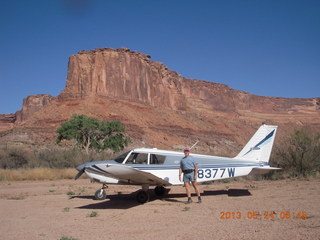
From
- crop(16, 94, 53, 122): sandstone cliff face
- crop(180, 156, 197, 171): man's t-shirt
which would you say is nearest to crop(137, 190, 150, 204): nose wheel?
crop(180, 156, 197, 171): man's t-shirt

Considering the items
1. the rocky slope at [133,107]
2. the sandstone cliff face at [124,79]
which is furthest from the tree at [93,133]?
the sandstone cliff face at [124,79]

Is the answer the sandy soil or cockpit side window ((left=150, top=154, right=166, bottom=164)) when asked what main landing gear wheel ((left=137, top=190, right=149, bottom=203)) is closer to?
the sandy soil

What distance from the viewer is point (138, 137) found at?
64.9 metres

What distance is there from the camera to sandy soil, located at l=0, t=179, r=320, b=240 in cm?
597

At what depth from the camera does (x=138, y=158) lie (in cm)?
1074

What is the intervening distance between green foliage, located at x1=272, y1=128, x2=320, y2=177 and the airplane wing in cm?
870

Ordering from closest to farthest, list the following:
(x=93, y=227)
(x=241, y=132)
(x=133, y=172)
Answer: (x=93, y=227) → (x=133, y=172) → (x=241, y=132)

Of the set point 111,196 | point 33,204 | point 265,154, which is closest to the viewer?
point 33,204

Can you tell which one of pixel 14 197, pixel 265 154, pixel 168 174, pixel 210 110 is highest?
pixel 210 110

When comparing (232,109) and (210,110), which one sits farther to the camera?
(232,109)

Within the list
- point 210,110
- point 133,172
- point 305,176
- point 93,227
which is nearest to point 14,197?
point 133,172

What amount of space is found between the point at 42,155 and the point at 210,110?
10238cm

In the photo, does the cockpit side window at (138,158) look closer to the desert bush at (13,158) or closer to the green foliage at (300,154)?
the green foliage at (300,154)

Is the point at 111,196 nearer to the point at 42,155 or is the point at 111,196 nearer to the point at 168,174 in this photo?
the point at 168,174
